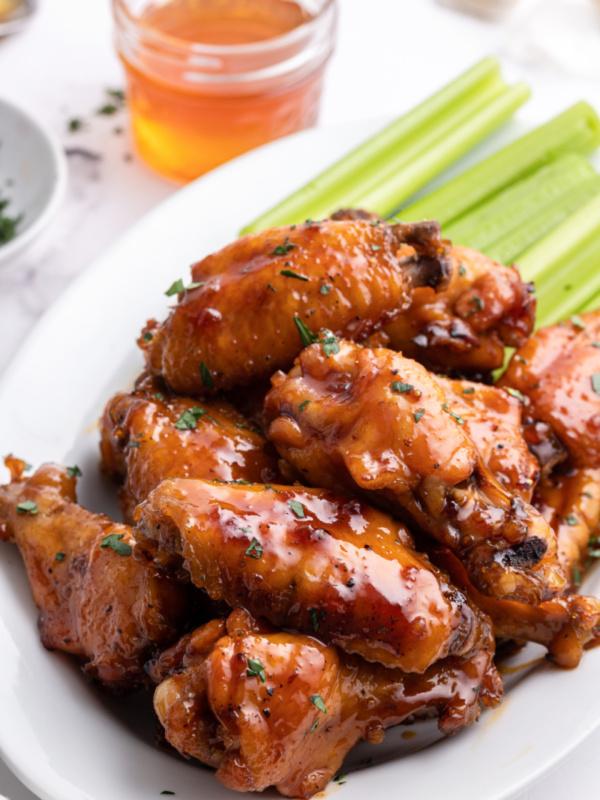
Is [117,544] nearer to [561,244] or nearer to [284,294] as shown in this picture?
[284,294]

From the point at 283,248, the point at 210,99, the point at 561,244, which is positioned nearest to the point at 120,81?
the point at 210,99

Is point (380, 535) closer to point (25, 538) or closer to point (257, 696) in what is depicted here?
point (257, 696)

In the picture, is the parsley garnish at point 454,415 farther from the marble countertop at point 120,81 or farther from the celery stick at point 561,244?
the marble countertop at point 120,81

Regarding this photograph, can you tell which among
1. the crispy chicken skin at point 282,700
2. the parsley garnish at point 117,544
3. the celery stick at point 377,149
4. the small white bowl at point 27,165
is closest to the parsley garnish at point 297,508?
the crispy chicken skin at point 282,700

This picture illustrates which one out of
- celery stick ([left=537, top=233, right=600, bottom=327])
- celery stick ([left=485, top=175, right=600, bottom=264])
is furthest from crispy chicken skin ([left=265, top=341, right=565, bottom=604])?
celery stick ([left=485, top=175, right=600, bottom=264])

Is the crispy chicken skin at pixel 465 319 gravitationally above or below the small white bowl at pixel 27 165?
above
